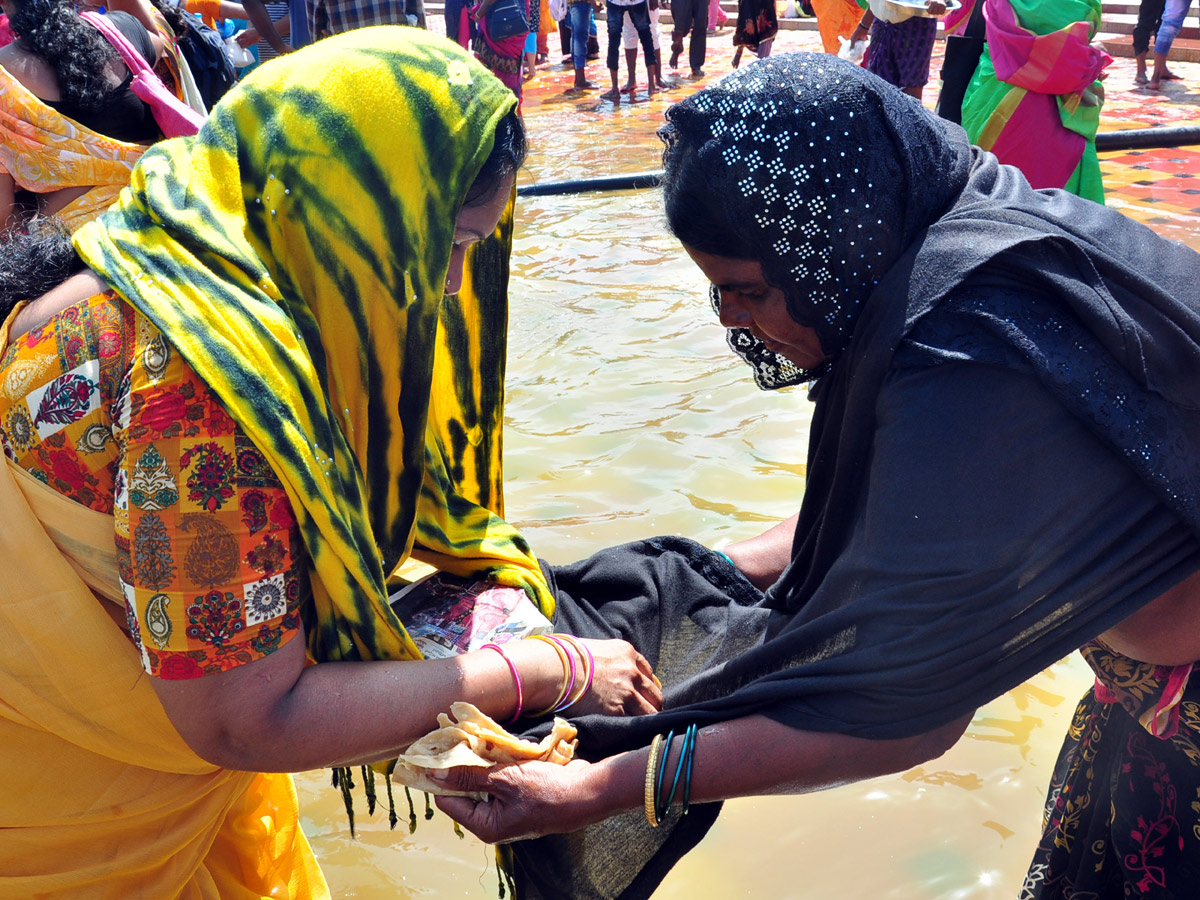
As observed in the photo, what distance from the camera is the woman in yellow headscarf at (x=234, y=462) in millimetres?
1398

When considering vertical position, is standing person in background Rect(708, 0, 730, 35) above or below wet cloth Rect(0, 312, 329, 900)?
below

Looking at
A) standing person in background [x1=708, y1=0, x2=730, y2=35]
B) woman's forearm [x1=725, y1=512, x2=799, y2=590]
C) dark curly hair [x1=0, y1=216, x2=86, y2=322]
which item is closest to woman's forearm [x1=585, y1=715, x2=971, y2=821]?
woman's forearm [x1=725, y1=512, x2=799, y2=590]

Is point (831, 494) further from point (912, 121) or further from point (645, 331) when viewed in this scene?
point (645, 331)

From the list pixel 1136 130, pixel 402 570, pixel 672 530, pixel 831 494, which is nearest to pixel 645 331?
pixel 672 530

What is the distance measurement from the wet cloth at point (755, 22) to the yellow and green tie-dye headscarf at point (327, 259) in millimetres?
10075

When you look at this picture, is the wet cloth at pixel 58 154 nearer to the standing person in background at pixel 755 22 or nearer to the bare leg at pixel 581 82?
the standing person in background at pixel 755 22

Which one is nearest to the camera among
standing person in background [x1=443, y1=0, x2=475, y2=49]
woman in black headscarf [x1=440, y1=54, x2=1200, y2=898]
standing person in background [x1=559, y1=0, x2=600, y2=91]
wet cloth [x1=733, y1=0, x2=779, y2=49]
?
woman in black headscarf [x1=440, y1=54, x2=1200, y2=898]

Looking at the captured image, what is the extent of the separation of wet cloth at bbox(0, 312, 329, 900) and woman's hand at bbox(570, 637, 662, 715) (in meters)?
0.69

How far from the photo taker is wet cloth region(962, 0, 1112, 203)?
4.52 meters

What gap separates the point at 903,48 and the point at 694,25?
6.71 m

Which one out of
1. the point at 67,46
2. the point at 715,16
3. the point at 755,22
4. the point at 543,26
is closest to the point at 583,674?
the point at 67,46

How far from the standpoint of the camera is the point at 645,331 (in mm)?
5715

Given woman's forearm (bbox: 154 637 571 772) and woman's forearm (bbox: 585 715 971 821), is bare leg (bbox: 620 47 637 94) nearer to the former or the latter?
woman's forearm (bbox: 154 637 571 772)

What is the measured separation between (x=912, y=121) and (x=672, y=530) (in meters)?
2.45
